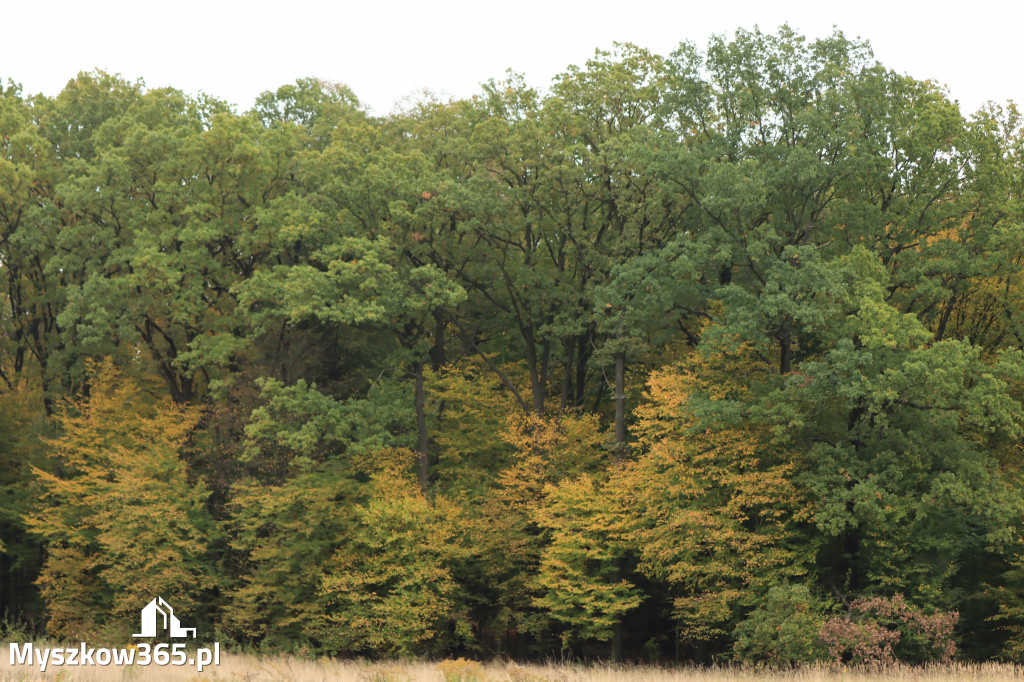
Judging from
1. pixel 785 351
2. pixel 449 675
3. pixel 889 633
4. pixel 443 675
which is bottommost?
pixel 889 633

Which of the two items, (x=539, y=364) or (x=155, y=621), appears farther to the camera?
(x=539, y=364)

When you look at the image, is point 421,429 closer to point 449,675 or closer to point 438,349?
point 438,349

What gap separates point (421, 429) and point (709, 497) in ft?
39.1

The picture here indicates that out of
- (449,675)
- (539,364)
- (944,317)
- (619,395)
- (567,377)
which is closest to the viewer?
(449,675)

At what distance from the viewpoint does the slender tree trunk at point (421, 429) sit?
119 ft

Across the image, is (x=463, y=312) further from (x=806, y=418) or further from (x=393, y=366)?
(x=806, y=418)

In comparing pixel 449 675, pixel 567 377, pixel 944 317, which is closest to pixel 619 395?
pixel 567 377

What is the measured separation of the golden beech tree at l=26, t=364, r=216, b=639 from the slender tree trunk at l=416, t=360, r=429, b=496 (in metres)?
7.67

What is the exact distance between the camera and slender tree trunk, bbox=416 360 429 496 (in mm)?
36250

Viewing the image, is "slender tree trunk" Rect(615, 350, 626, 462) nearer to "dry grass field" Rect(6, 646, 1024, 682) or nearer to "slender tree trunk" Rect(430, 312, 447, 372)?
"slender tree trunk" Rect(430, 312, 447, 372)

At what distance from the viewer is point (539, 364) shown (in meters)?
40.3

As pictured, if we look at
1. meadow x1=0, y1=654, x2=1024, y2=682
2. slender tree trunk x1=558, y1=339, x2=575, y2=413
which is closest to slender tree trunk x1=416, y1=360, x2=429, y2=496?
slender tree trunk x1=558, y1=339, x2=575, y2=413

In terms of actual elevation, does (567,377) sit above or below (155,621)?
above

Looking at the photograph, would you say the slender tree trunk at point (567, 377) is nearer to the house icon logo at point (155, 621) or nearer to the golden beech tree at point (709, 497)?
the golden beech tree at point (709, 497)
